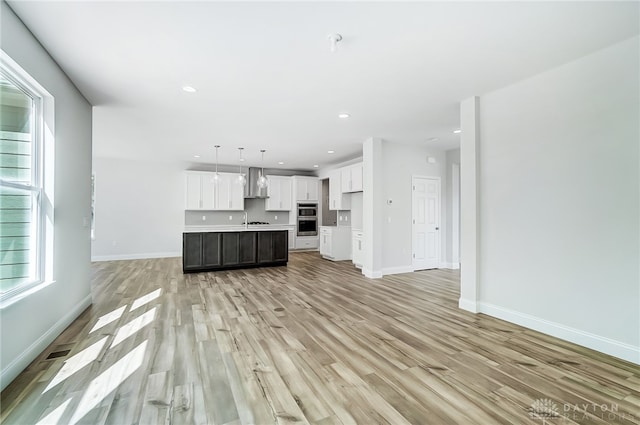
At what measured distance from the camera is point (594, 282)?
9.02 feet

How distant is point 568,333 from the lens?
9.46 ft

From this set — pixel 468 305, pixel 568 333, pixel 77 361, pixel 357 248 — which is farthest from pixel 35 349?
pixel 357 248

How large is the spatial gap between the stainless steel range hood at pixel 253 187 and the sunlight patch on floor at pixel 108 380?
21.8ft

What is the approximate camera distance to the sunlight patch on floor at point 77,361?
2.13 m

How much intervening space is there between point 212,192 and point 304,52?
261 inches

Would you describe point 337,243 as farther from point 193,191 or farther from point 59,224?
point 59,224

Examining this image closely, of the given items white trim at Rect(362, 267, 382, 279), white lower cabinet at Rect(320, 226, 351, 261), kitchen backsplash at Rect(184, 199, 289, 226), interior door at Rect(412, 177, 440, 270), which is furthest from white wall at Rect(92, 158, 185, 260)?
interior door at Rect(412, 177, 440, 270)

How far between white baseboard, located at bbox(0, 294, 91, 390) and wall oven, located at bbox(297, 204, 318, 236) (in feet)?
21.1

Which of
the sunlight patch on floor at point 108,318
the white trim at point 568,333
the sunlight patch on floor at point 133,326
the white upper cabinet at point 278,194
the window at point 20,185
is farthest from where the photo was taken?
the white upper cabinet at point 278,194

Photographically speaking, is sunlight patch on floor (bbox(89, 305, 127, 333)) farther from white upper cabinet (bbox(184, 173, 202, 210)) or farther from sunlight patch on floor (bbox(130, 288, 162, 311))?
white upper cabinet (bbox(184, 173, 202, 210))

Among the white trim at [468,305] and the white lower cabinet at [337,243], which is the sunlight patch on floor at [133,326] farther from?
the white lower cabinet at [337,243]

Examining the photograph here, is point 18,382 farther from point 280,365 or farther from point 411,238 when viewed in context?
point 411,238

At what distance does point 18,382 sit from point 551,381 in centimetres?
396

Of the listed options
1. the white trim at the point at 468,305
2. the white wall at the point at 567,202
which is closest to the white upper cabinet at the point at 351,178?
the white wall at the point at 567,202
